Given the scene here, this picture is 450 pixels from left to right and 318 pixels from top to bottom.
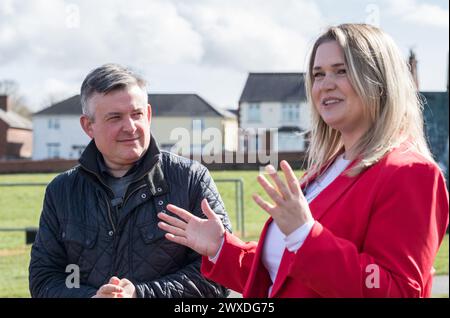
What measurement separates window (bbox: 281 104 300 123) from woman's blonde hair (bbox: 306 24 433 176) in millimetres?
57649

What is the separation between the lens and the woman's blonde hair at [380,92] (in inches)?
87.7

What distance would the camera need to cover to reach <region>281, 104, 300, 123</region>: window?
197 ft

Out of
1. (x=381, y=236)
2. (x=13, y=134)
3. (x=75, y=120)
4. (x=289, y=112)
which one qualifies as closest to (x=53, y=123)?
(x=75, y=120)

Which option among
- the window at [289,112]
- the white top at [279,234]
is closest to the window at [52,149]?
the window at [289,112]

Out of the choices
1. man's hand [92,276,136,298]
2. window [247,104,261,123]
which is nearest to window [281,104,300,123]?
window [247,104,261,123]

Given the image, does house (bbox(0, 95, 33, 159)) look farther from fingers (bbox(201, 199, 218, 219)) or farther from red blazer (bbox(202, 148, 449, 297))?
red blazer (bbox(202, 148, 449, 297))

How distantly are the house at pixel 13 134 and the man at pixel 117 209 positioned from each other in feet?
Result: 223

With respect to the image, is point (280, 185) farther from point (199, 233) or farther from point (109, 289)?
point (109, 289)

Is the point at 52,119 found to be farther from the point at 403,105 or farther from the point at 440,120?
the point at 403,105

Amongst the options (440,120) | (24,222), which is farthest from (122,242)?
(24,222)

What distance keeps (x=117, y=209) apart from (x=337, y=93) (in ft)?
3.88

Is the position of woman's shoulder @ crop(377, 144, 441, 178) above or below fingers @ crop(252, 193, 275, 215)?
above

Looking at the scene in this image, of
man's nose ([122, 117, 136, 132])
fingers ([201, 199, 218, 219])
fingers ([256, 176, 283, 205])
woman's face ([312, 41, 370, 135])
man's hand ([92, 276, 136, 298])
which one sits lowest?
man's hand ([92, 276, 136, 298])
